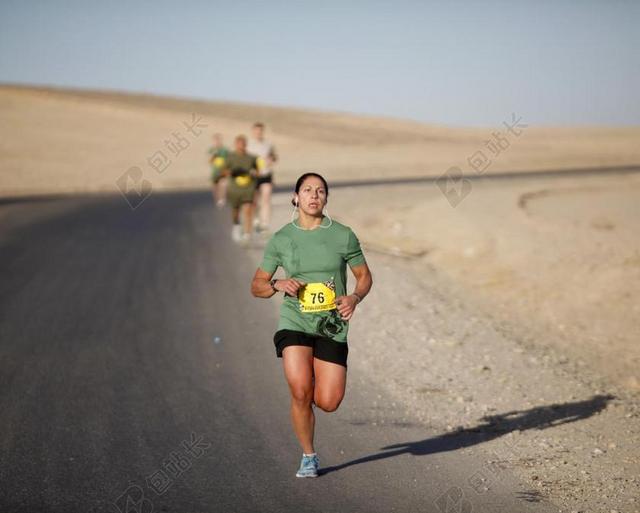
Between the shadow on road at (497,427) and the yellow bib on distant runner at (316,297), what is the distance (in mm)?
1173

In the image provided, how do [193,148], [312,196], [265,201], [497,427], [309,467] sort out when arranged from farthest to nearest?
[193,148] → [265,201] → [497,427] → [309,467] → [312,196]

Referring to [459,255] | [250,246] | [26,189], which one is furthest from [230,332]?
[26,189]

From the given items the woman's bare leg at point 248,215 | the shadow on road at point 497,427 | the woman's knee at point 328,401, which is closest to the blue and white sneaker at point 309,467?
the shadow on road at point 497,427

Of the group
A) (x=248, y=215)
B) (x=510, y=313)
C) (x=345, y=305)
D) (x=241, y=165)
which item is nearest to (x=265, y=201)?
(x=248, y=215)

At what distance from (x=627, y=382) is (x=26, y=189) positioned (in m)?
29.4

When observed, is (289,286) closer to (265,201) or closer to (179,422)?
(179,422)

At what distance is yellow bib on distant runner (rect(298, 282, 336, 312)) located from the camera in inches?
209

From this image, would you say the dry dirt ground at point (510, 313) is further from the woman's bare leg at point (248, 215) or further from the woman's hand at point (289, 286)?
the woman's hand at point (289, 286)

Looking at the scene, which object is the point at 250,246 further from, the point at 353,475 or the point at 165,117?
the point at 165,117

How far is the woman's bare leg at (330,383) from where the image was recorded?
5387 millimetres

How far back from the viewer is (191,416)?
22.9ft

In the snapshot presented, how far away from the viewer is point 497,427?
6914 millimetres

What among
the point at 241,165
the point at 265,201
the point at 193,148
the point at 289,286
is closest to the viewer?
the point at 289,286

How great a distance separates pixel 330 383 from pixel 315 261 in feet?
2.55
